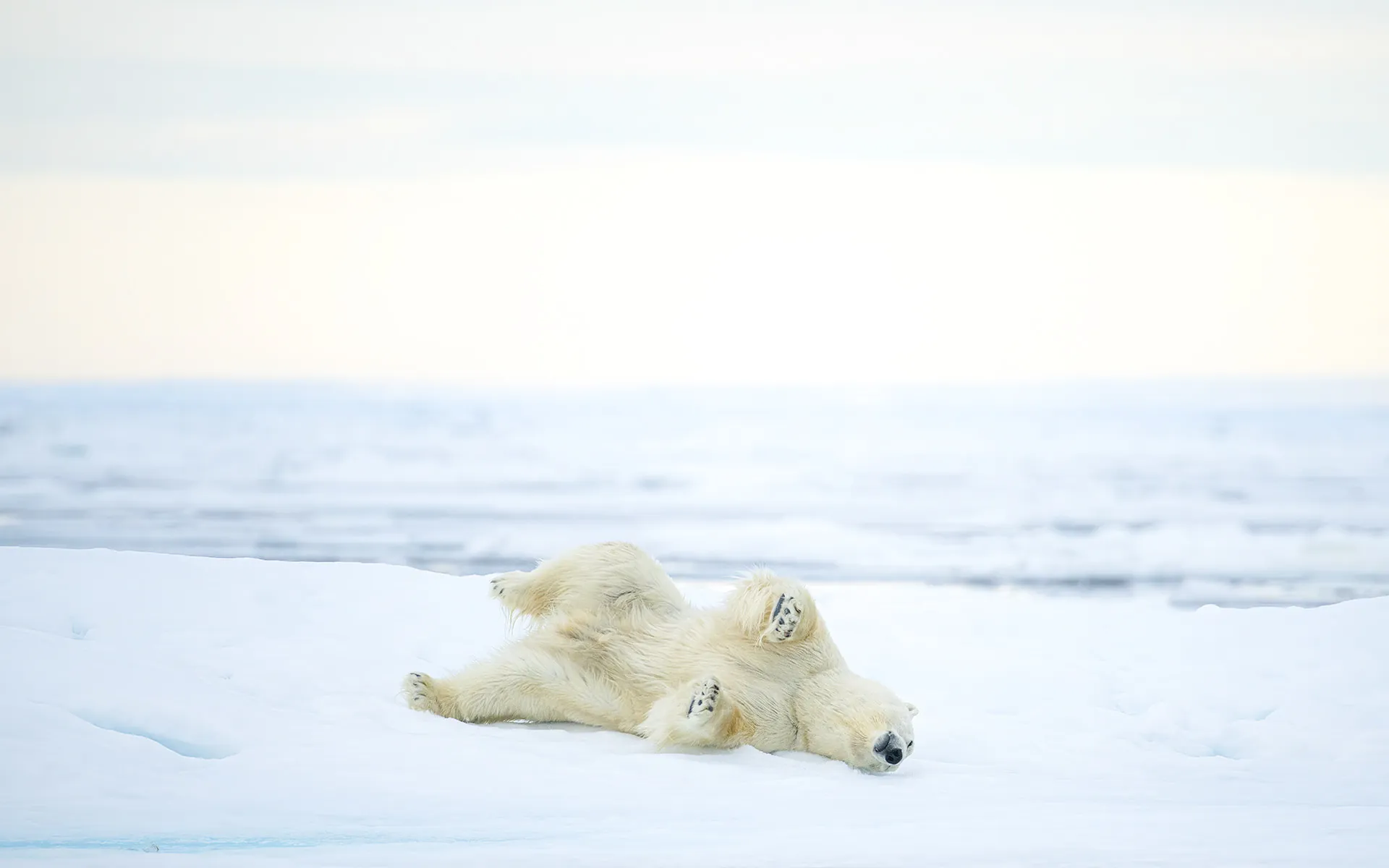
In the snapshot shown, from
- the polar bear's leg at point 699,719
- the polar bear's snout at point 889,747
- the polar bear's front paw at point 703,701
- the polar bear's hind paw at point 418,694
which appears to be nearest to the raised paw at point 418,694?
the polar bear's hind paw at point 418,694

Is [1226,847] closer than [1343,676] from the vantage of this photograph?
Yes

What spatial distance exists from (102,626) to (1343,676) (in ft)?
17.7

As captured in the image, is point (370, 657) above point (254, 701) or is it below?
above

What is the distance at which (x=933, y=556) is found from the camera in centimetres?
1138

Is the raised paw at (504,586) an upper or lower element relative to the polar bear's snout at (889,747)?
upper

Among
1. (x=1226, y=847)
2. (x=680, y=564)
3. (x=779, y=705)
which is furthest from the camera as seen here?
(x=680, y=564)

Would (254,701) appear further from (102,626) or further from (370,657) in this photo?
(102,626)

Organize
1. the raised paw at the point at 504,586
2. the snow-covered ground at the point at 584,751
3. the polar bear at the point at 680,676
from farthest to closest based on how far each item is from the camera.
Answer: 1. the raised paw at the point at 504,586
2. the polar bear at the point at 680,676
3. the snow-covered ground at the point at 584,751

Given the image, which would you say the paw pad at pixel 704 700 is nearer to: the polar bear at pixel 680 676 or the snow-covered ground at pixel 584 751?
the polar bear at pixel 680 676

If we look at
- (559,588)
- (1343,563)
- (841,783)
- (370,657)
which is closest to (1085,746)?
(841,783)

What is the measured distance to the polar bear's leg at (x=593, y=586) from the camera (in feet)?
15.7

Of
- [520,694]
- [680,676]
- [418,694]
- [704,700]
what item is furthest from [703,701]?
[418,694]

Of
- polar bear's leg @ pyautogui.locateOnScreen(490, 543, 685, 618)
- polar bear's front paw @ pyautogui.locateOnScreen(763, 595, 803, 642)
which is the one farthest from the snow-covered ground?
polar bear's leg @ pyautogui.locateOnScreen(490, 543, 685, 618)

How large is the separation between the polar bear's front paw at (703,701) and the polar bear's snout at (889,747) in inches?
21.2
